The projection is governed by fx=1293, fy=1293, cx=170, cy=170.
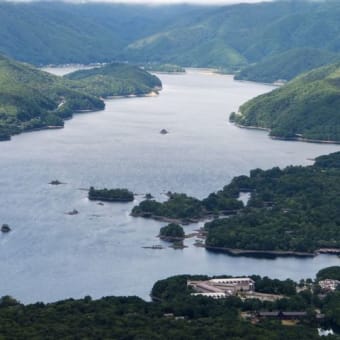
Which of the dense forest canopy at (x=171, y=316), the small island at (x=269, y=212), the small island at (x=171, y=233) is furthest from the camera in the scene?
the small island at (x=171, y=233)

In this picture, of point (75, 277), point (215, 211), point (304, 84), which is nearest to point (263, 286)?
point (75, 277)

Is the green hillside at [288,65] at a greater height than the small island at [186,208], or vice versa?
the green hillside at [288,65]

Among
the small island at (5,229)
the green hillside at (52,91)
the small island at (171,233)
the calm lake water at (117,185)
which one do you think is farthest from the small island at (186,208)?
the green hillside at (52,91)

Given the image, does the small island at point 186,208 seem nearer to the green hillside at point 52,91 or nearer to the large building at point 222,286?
the large building at point 222,286

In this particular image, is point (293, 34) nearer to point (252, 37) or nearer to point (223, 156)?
point (252, 37)

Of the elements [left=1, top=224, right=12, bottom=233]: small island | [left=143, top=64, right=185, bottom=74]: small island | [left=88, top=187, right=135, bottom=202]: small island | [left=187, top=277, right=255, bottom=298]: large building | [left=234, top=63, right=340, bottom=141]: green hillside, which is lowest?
[left=1, top=224, right=12, bottom=233]: small island

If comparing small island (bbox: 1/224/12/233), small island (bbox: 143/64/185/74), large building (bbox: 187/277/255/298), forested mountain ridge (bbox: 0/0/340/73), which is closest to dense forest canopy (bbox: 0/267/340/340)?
large building (bbox: 187/277/255/298)

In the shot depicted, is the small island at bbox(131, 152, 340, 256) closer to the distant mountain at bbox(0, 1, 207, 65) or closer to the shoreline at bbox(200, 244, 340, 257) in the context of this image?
the shoreline at bbox(200, 244, 340, 257)
